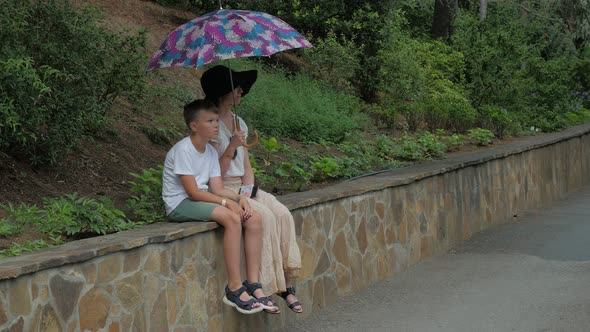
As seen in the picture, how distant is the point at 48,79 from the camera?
289 inches

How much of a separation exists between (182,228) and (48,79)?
2428 mm

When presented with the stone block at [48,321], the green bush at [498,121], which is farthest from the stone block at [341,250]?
the green bush at [498,121]

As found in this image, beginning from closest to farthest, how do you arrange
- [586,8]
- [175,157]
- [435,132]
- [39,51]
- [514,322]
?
[175,157]
[514,322]
[39,51]
[435,132]
[586,8]

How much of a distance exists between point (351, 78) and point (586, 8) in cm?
1545

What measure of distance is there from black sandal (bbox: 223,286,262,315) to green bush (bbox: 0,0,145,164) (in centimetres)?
194

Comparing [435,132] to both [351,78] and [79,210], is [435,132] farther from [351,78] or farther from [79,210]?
[79,210]

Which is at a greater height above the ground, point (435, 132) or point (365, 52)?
point (365, 52)

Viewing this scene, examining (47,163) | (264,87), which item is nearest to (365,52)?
(264,87)

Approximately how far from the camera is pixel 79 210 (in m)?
6.06

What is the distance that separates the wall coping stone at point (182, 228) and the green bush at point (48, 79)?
Answer: 158 centimetres

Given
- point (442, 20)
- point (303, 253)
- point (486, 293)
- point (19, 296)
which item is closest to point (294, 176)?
point (303, 253)

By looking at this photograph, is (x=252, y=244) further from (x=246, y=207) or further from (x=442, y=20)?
(x=442, y=20)

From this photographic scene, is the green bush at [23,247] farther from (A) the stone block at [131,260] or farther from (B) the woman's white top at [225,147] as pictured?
(B) the woman's white top at [225,147]

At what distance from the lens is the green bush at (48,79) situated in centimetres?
668
